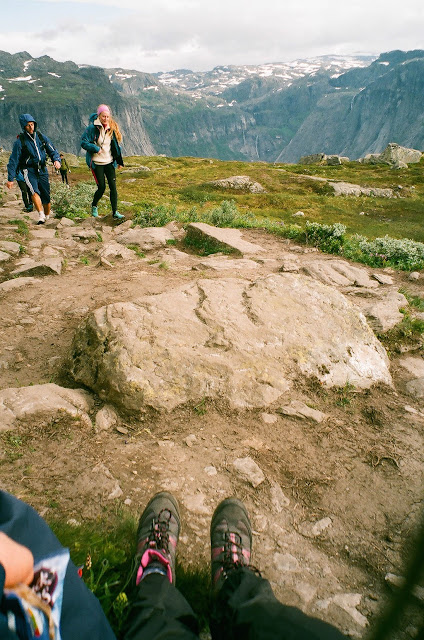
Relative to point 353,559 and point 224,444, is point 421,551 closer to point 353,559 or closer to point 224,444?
point 353,559

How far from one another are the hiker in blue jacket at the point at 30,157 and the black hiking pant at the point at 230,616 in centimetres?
1126

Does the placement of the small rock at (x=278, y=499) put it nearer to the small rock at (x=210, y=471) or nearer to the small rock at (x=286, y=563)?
the small rock at (x=286, y=563)

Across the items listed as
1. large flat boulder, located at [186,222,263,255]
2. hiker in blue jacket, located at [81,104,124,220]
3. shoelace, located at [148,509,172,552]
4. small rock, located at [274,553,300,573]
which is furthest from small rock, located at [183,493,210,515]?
hiker in blue jacket, located at [81,104,124,220]

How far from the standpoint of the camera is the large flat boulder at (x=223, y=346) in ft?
15.5

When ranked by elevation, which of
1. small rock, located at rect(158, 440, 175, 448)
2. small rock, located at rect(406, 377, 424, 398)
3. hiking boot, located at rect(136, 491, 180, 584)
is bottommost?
small rock, located at rect(406, 377, 424, 398)

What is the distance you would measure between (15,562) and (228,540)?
1.89 m

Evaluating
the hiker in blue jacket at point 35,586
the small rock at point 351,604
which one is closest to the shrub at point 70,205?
the hiker in blue jacket at point 35,586

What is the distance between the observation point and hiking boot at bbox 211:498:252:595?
295cm

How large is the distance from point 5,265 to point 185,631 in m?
8.57

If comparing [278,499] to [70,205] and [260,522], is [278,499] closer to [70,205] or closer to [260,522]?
[260,522]

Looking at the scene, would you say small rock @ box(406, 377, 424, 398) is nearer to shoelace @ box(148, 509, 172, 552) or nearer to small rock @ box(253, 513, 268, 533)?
small rock @ box(253, 513, 268, 533)

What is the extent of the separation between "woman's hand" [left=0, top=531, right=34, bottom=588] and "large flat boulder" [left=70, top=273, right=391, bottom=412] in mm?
2647

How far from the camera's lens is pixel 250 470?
4.07 m

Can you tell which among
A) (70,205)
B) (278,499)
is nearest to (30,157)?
(70,205)
